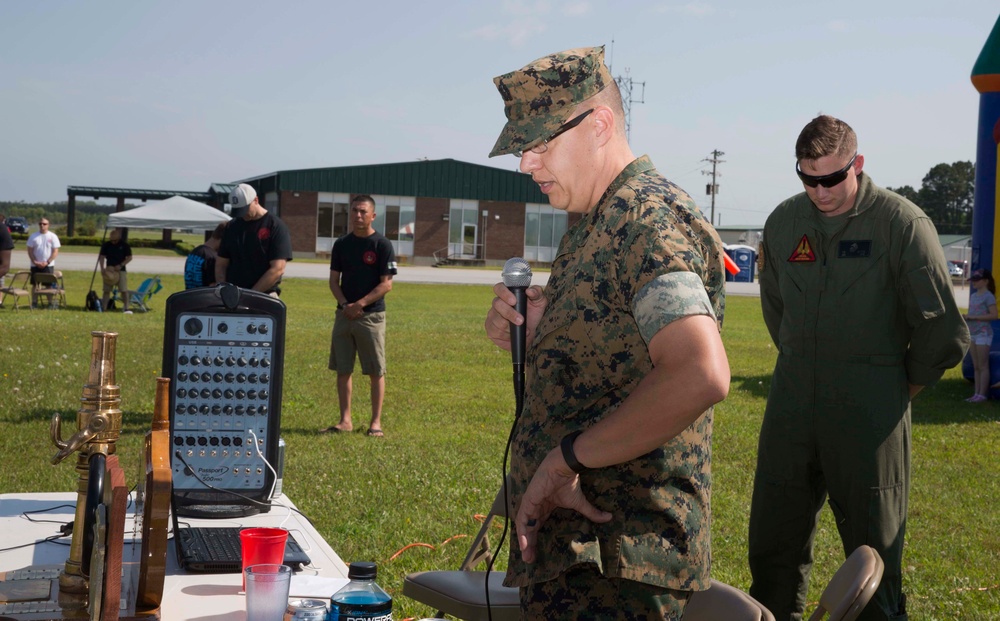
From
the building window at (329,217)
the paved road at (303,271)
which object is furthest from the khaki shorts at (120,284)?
the building window at (329,217)

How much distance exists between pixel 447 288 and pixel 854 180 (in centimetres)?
3158

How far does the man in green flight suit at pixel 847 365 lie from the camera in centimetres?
372

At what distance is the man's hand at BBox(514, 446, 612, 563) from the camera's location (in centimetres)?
205

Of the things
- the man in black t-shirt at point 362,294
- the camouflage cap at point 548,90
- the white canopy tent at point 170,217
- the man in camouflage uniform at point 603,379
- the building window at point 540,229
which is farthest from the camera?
the building window at point 540,229

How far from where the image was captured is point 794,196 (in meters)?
4.29

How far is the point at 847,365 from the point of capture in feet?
12.6

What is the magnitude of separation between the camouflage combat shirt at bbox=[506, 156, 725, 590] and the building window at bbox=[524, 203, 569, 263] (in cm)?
5438

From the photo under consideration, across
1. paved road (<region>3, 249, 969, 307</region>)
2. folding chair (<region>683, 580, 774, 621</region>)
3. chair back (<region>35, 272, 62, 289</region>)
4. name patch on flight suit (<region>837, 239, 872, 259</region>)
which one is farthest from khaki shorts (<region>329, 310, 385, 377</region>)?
paved road (<region>3, 249, 969, 307</region>)

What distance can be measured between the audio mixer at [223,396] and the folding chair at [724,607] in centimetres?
145

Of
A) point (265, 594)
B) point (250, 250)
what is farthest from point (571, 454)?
point (250, 250)

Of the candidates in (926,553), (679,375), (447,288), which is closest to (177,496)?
(679,375)

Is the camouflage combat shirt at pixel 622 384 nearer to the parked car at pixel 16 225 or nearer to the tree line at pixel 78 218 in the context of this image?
the tree line at pixel 78 218

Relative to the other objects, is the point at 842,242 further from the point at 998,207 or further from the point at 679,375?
the point at 998,207

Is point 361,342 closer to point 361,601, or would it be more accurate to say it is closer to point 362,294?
point 362,294
